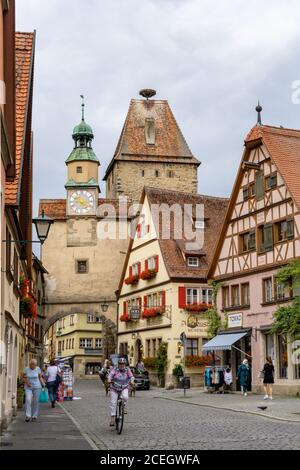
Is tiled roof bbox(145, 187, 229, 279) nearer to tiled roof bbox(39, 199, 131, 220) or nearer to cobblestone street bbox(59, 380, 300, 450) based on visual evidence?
tiled roof bbox(39, 199, 131, 220)

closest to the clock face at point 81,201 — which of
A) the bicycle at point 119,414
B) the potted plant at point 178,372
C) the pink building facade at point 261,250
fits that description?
the potted plant at point 178,372

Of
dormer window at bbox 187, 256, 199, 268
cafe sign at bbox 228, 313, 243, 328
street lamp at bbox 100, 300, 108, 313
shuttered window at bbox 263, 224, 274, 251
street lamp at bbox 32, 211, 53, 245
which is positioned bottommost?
cafe sign at bbox 228, 313, 243, 328

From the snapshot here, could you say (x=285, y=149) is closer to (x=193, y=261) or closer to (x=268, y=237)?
(x=268, y=237)

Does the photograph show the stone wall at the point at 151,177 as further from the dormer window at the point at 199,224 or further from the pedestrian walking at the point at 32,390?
the pedestrian walking at the point at 32,390

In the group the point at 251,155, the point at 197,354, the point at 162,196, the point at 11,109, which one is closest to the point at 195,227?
the point at 162,196

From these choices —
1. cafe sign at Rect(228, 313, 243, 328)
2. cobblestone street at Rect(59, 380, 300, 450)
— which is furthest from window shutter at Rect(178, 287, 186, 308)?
cobblestone street at Rect(59, 380, 300, 450)

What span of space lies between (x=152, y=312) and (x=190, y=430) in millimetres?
28855

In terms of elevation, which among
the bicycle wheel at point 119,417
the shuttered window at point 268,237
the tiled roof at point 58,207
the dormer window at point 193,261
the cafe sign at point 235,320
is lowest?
the bicycle wheel at point 119,417

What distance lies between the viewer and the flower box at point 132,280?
4933 centimetres

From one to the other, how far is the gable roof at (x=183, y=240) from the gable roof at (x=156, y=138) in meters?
23.3

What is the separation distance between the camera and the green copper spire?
65750 mm

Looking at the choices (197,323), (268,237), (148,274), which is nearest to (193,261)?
(148,274)

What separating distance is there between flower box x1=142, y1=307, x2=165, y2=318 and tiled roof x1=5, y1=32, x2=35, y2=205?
24.9m

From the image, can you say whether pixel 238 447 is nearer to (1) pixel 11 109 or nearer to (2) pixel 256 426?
(2) pixel 256 426
